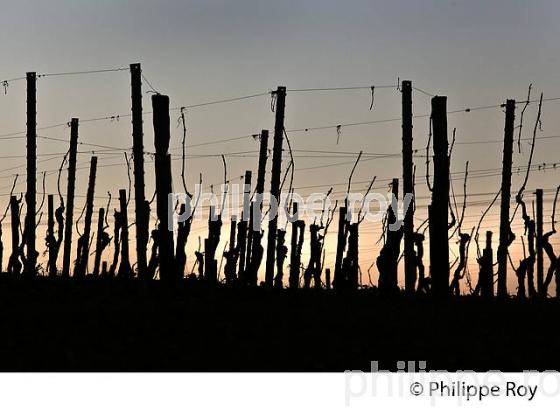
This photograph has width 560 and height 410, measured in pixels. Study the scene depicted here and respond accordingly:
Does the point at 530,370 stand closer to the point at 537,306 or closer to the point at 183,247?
the point at 537,306

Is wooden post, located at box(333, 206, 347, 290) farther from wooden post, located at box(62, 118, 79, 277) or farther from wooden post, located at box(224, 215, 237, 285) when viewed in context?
wooden post, located at box(62, 118, 79, 277)

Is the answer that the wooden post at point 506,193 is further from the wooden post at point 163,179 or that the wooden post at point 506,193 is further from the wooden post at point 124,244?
the wooden post at point 163,179

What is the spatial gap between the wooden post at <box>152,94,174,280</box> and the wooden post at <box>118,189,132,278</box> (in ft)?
26.6

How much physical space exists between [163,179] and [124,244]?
1000 centimetres

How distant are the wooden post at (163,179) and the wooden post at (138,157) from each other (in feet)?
15.1

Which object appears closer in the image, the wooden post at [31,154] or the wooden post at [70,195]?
the wooden post at [31,154]

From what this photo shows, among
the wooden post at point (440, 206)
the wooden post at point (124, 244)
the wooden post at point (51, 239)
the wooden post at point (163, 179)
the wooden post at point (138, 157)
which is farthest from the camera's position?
the wooden post at point (51, 239)

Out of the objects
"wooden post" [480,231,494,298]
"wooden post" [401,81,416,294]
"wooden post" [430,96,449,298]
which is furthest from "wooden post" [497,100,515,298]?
"wooden post" [430,96,449,298]

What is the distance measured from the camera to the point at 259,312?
14742mm

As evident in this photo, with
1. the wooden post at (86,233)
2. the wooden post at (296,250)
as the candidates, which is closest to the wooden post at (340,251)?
the wooden post at (296,250)

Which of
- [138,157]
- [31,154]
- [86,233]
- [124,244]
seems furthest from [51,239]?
[138,157]

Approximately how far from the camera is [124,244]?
23375mm

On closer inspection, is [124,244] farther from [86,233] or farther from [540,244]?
[540,244]

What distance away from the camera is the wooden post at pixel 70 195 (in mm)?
24266
